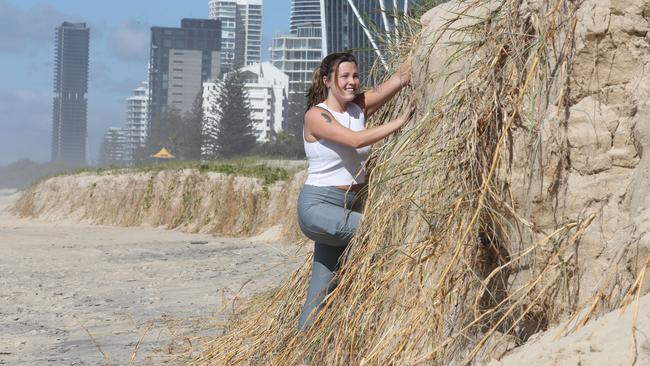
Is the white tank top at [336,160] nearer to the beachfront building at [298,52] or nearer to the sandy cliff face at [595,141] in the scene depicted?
the sandy cliff face at [595,141]

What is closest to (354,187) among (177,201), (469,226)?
(469,226)

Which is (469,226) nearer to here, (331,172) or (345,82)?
(331,172)

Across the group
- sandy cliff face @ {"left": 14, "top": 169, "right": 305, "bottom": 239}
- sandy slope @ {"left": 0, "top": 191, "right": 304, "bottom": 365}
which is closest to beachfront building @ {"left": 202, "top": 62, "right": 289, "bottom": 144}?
sandy cliff face @ {"left": 14, "top": 169, "right": 305, "bottom": 239}

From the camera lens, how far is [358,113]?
194 inches

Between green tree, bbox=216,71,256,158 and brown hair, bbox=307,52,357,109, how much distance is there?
247ft

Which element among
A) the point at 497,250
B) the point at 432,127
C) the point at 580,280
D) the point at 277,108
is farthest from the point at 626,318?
the point at 277,108

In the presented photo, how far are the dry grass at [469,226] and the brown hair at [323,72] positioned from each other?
1.61ft

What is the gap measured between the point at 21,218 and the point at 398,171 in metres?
25.4

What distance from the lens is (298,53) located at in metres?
172

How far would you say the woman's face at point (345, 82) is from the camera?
15.8ft

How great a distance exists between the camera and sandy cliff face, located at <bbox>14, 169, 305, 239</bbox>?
64.6 feet

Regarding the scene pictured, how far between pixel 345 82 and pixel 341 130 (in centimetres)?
28

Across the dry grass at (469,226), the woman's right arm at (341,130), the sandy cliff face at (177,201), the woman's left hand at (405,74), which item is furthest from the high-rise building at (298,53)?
the dry grass at (469,226)

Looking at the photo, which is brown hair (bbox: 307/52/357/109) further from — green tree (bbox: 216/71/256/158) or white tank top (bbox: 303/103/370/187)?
green tree (bbox: 216/71/256/158)
